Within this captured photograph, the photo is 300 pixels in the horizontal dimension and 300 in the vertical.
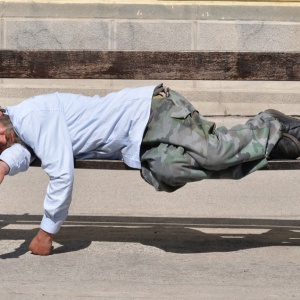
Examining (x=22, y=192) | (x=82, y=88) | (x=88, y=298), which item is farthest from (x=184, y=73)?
(x=82, y=88)

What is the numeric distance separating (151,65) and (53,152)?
77cm

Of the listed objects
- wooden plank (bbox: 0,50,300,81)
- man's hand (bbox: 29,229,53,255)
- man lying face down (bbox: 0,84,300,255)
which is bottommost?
man's hand (bbox: 29,229,53,255)

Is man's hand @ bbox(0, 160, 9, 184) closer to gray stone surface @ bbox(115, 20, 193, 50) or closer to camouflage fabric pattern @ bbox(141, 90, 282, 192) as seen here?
camouflage fabric pattern @ bbox(141, 90, 282, 192)

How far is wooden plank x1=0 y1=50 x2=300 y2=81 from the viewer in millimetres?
4891

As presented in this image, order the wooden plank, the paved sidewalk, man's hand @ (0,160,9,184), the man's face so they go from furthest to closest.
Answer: the wooden plank
the man's face
man's hand @ (0,160,9,184)
the paved sidewalk

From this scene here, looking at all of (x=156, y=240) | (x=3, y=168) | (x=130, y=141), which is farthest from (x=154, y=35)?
(x=3, y=168)

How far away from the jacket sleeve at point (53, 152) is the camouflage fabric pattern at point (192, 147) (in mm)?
371

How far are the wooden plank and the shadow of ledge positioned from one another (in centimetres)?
85

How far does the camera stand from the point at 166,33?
8.98m

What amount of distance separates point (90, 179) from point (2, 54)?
6.54 feet

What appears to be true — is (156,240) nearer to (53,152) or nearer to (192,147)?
(192,147)

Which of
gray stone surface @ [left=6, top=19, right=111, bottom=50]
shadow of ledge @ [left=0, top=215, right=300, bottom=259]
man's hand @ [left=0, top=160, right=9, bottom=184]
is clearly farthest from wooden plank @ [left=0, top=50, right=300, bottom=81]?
gray stone surface @ [left=6, top=19, right=111, bottom=50]

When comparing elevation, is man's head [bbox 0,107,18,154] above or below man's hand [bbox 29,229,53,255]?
above

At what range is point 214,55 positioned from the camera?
4883 millimetres
